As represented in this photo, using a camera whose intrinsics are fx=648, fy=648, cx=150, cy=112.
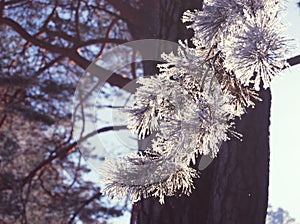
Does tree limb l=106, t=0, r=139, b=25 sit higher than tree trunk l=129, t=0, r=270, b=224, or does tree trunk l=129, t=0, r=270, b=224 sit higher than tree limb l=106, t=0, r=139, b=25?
tree limb l=106, t=0, r=139, b=25

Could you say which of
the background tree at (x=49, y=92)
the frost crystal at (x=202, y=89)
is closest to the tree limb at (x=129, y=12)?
the background tree at (x=49, y=92)

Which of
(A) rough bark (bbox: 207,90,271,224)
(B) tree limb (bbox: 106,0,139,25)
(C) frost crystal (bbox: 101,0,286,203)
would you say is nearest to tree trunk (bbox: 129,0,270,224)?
(A) rough bark (bbox: 207,90,271,224)

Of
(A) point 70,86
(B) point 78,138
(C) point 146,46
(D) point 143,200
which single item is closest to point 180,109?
(D) point 143,200

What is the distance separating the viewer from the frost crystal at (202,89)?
3.88 feet

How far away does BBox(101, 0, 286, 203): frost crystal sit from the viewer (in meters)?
1.18

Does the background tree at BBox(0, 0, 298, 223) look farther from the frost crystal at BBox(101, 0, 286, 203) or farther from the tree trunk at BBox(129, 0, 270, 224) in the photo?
the frost crystal at BBox(101, 0, 286, 203)

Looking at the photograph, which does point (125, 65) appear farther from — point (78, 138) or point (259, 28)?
point (259, 28)

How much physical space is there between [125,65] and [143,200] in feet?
13.2

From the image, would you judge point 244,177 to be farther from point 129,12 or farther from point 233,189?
point 129,12

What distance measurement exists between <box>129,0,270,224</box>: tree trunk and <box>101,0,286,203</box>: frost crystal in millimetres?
554

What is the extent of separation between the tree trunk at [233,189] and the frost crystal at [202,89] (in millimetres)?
554

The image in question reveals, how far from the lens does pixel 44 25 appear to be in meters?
5.66

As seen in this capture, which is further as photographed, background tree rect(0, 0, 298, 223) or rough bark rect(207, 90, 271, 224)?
background tree rect(0, 0, 298, 223)

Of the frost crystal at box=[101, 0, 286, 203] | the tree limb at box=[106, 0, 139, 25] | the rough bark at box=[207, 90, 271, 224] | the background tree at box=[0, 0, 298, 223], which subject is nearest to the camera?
the frost crystal at box=[101, 0, 286, 203]
